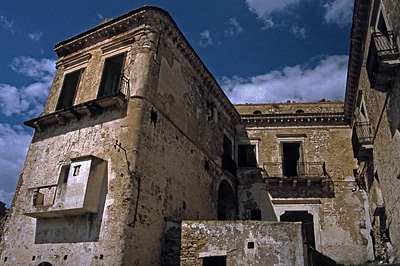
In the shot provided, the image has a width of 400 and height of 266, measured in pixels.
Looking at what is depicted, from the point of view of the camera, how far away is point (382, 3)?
33.3 feet

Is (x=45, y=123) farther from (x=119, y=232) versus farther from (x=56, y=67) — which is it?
(x=119, y=232)

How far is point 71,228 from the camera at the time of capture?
33.1ft

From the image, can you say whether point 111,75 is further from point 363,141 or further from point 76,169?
point 363,141

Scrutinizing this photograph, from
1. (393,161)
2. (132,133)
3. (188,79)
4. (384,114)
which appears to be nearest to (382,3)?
(384,114)

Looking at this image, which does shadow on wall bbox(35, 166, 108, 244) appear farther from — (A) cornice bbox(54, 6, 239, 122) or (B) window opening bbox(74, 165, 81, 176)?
(A) cornice bbox(54, 6, 239, 122)

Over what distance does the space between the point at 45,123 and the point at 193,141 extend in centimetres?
548

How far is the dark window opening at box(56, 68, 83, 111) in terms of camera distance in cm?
1330

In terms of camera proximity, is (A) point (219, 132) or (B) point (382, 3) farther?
(A) point (219, 132)

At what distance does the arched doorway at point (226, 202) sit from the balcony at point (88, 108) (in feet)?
23.6

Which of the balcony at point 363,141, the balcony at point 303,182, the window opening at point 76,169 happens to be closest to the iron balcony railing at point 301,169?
the balcony at point 303,182

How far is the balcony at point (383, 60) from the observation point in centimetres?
915

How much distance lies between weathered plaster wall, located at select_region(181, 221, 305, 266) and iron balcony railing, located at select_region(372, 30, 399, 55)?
536 centimetres

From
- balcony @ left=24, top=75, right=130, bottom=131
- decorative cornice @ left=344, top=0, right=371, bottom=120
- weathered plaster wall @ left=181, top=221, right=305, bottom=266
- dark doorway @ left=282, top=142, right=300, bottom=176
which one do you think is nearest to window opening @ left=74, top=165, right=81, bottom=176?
balcony @ left=24, top=75, right=130, bottom=131

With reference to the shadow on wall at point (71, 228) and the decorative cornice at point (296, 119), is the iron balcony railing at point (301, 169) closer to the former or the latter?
the decorative cornice at point (296, 119)
